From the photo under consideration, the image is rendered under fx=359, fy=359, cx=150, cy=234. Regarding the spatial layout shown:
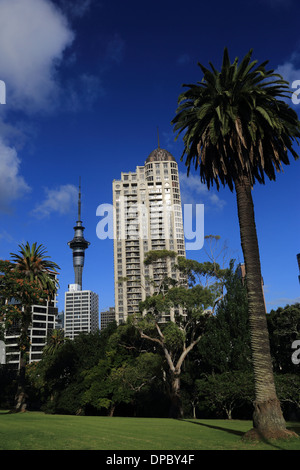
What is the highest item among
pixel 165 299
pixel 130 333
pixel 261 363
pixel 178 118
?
pixel 178 118

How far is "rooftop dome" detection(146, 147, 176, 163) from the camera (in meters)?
184

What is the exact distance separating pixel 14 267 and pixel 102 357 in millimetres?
20100

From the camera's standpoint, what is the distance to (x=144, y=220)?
6806 inches

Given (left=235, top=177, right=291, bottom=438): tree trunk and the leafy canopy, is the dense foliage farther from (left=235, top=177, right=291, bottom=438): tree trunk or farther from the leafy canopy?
the leafy canopy

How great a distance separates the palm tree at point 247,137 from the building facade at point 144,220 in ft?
450

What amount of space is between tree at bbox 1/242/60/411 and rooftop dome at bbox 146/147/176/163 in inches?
5602

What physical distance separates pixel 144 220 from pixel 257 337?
507 ft

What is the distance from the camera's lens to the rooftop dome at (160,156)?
605ft

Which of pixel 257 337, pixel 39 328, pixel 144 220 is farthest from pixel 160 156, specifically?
pixel 257 337

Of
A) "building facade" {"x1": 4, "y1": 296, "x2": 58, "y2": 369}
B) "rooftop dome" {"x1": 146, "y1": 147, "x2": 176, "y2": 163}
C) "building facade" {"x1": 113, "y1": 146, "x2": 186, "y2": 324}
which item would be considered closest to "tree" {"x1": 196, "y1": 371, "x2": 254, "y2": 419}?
"building facade" {"x1": 113, "y1": 146, "x2": 186, "y2": 324}

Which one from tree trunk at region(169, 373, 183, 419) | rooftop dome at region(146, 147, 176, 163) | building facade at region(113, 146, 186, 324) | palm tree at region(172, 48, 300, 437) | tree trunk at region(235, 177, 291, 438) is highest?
rooftop dome at region(146, 147, 176, 163)

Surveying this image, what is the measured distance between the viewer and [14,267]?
44.7 meters
